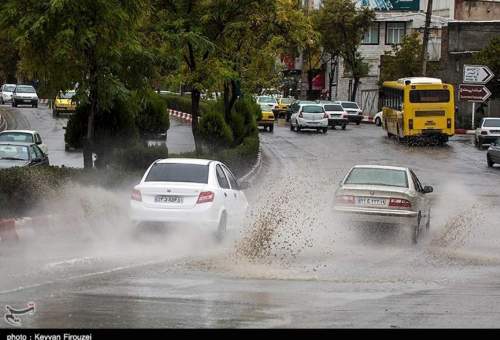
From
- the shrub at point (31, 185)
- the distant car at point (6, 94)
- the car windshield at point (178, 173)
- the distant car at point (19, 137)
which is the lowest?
the distant car at point (6, 94)

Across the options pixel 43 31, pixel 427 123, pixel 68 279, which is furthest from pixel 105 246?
pixel 427 123

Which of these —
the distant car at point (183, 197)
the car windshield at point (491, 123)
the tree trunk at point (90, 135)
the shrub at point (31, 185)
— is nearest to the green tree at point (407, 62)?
the car windshield at point (491, 123)

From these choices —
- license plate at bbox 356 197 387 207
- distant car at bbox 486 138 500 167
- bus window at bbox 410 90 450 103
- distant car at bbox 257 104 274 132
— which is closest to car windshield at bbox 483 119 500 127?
bus window at bbox 410 90 450 103

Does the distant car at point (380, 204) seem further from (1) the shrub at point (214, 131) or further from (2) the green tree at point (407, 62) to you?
(2) the green tree at point (407, 62)

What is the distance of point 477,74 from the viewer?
6128 cm

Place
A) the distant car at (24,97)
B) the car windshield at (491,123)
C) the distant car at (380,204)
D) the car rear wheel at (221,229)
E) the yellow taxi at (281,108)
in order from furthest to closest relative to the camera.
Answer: the yellow taxi at (281,108)
the distant car at (24,97)
the car windshield at (491,123)
the distant car at (380,204)
the car rear wheel at (221,229)

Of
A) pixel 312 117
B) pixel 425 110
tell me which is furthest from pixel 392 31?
pixel 425 110

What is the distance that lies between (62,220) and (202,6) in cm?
1327

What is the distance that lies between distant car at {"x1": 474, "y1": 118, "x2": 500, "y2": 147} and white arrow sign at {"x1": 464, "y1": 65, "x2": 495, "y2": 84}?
36.5 ft

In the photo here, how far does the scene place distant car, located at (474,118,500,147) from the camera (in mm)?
49312

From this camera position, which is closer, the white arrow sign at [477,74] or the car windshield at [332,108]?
the white arrow sign at [477,74]

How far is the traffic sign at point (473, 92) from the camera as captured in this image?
5888cm

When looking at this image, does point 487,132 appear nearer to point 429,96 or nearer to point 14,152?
point 429,96

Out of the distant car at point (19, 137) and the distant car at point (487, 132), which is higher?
the distant car at point (19, 137)
